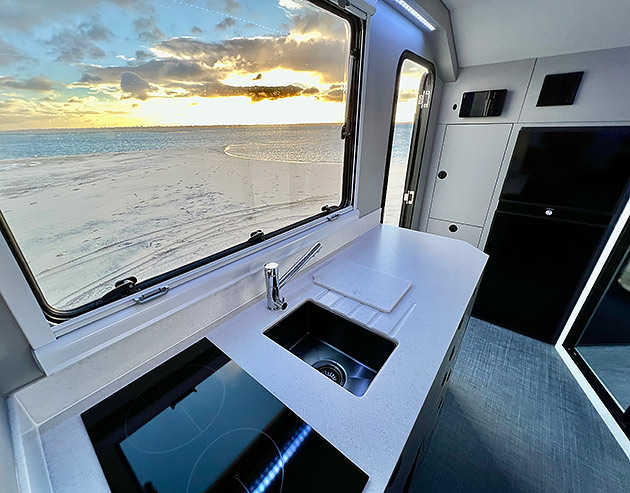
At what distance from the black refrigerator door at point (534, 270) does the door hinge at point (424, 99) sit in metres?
1.15

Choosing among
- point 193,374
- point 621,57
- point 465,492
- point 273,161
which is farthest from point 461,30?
point 465,492

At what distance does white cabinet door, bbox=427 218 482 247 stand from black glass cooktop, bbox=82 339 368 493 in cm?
255

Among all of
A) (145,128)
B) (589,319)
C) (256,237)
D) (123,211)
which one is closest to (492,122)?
(589,319)

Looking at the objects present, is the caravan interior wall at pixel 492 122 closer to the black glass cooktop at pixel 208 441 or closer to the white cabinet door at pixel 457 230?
the white cabinet door at pixel 457 230

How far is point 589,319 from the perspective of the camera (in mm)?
1979

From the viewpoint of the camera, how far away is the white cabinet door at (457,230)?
255 cm

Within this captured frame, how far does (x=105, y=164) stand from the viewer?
2.33 ft

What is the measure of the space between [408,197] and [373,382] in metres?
2.22

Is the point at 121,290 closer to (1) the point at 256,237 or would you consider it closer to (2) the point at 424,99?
(1) the point at 256,237

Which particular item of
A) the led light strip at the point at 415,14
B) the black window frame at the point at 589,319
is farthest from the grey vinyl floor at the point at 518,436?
the led light strip at the point at 415,14

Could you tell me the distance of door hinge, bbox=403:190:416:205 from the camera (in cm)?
261

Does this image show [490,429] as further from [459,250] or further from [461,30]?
[461,30]

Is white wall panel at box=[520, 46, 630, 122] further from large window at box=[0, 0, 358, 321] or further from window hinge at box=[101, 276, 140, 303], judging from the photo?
window hinge at box=[101, 276, 140, 303]

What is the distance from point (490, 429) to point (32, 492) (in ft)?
6.76
